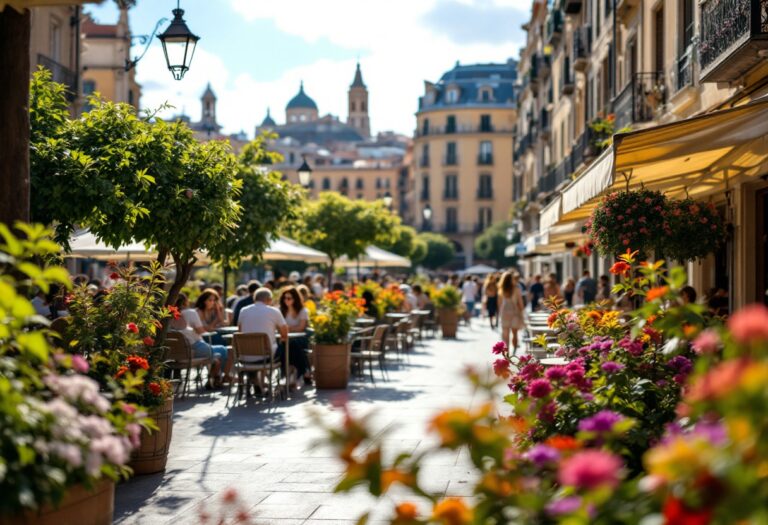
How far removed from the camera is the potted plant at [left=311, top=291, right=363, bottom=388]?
15117mm

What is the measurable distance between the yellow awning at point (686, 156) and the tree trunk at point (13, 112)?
4.86 meters

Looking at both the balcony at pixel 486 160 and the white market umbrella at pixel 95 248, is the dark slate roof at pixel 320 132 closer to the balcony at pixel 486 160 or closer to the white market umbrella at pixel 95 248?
the balcony at pixel 486 160

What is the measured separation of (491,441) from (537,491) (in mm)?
326

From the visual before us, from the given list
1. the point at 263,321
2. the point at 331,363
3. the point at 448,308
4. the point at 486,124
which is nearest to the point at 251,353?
the point at 263,321

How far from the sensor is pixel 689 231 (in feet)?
37.0

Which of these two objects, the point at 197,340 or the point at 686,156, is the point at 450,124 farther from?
the point at 686,156

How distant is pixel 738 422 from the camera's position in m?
2.21

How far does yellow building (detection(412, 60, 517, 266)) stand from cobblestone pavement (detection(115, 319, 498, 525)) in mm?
83301

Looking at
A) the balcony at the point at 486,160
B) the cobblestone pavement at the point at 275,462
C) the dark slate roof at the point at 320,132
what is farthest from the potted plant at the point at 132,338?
the dark slate roof at the point at 320,132

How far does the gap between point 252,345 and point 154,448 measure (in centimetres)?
503

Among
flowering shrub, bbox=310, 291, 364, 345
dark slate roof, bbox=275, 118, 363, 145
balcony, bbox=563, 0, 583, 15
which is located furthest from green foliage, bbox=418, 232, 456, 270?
dark slate roof, bbox=275, 118, 363, 145

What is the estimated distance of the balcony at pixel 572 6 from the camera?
30.6 m

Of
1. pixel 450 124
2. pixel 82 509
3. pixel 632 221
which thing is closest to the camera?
pixel 82 509

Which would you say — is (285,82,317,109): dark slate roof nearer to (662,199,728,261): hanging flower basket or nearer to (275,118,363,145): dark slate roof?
(275,118,363,145): dark slate roof
